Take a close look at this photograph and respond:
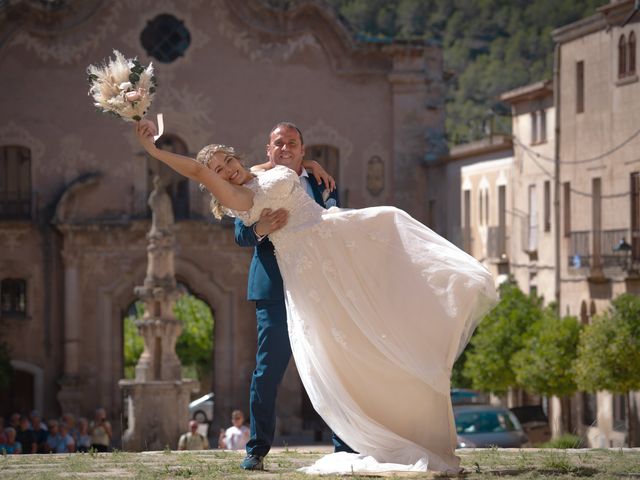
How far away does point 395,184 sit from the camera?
4000 centimetres

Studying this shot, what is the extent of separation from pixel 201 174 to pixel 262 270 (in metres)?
0.78

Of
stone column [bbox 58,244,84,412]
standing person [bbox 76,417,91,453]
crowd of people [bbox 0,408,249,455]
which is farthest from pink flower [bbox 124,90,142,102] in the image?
stone column [bbox 58,244,84,412]

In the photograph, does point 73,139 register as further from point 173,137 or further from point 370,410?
point 370,410

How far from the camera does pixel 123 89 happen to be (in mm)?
10422

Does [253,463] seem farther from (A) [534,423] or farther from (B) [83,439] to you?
(A) [534,423]

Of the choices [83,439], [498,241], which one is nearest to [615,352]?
[83,439]

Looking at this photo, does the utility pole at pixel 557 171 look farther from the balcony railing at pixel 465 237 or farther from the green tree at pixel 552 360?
the balcony railing at pixel 465 237

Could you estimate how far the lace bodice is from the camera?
34.5 feet

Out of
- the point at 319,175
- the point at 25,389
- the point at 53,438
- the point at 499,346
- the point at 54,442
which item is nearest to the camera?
the point at 319,175

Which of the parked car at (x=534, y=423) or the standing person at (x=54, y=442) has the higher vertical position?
the standing person at (x=54, y=442)

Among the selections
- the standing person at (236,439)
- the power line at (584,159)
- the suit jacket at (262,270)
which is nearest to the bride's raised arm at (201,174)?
the suit jacket at (262,270)

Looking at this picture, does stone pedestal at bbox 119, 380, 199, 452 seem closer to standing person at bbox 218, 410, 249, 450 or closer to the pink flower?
standing person at bbox 218, 410, 249, 450

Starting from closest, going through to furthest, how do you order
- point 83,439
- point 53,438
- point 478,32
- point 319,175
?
1. point 319,175
2. point 53,438
3. point 83,439
4. point 478,32

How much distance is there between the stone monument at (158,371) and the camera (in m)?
28.9
